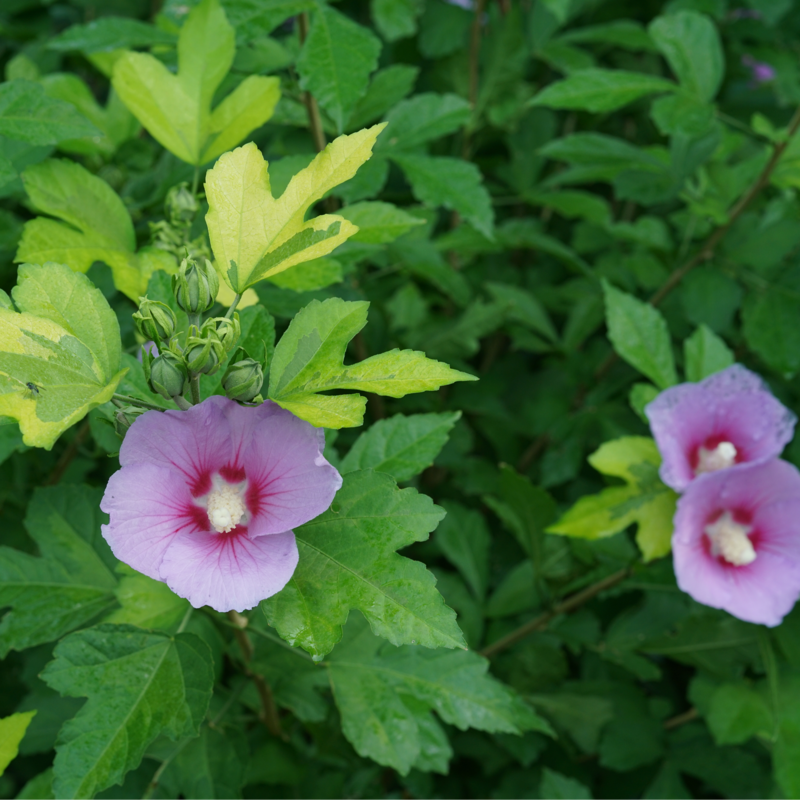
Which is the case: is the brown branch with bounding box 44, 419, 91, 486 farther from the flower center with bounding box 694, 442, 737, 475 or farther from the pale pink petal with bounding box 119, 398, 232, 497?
the flower center with bounding box 694, 442, 737, 475

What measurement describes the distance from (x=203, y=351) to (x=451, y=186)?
2.32 feet

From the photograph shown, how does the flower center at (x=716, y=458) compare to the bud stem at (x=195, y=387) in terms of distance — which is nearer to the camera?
the bud stem at (x=195, y=387)

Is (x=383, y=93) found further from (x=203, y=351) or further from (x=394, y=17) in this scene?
(x=203, y=351)

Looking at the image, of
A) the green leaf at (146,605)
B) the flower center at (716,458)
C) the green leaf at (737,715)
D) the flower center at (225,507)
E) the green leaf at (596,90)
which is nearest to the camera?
the flower center at (225,507)

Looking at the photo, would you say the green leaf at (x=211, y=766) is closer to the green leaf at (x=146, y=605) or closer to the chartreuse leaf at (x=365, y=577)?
the green leaf at (x=146, y=605)

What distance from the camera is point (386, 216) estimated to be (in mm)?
1042

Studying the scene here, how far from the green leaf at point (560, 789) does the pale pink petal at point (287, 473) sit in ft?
2.57

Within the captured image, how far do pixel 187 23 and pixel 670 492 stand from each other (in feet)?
2.94

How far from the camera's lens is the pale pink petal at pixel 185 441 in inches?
28.2

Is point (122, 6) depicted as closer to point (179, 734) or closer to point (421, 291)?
point (421, 291)

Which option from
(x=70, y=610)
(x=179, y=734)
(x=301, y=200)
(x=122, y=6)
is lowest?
(x=70, y=610)

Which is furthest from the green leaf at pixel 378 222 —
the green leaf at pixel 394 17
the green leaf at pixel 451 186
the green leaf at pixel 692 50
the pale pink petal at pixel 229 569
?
the green leaf at pixel 692 50

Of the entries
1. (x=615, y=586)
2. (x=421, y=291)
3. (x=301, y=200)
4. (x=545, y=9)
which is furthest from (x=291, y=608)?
(x=545, y=9)

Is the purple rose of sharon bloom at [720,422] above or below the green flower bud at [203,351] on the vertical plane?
below
